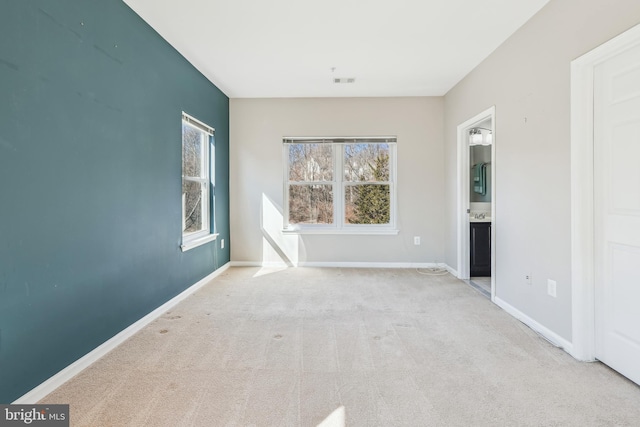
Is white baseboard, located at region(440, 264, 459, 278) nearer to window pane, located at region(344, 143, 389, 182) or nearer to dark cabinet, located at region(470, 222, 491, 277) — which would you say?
dark cabinet, located at region(470, 222, 491, 277)

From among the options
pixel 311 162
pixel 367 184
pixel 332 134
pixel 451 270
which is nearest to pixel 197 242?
pixel 311 162

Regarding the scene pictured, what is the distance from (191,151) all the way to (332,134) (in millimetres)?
2048

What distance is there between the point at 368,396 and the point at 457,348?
905mm

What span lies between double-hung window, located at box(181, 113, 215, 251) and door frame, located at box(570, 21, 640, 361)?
134 inches

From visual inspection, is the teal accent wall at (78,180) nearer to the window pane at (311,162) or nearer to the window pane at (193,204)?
the window pane at (193,204)

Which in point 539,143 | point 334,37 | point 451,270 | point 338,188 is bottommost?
point 451,270

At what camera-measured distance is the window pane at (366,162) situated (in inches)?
201

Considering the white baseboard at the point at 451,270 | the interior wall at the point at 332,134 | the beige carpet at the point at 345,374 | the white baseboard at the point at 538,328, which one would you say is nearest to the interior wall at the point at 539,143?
the white baseboard at the point at 538,328

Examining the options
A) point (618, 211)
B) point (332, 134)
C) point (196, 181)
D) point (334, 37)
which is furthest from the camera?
point (332, 134)

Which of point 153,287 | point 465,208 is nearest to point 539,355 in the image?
point 465,208

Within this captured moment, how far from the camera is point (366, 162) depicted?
5.12 m

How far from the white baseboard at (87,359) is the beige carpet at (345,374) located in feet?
0.17

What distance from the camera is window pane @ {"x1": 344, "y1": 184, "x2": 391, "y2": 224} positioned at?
5133mm

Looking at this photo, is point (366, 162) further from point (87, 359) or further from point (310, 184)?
point (87, 359)
